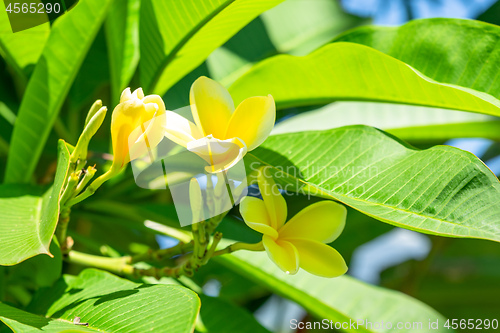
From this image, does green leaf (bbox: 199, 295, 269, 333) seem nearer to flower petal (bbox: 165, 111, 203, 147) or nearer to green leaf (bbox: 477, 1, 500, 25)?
flower petal (bbox: 165, 111, 203, 147)

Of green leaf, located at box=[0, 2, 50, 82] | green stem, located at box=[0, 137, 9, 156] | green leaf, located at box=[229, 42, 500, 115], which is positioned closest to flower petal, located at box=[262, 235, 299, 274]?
green leaf, located at box=[229, 42, 500, 115]

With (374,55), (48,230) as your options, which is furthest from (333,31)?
(48,230)

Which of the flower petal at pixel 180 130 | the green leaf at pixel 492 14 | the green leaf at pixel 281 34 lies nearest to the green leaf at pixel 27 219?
the flower petal at pixel 180 130

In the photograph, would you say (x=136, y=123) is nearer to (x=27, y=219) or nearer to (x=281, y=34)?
(x=27, y=219)

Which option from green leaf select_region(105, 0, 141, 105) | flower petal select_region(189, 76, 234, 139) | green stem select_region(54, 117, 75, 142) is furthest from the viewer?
green stem select_region(54, 117, 75, 142)

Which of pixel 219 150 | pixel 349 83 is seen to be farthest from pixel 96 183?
pixel 349 83
